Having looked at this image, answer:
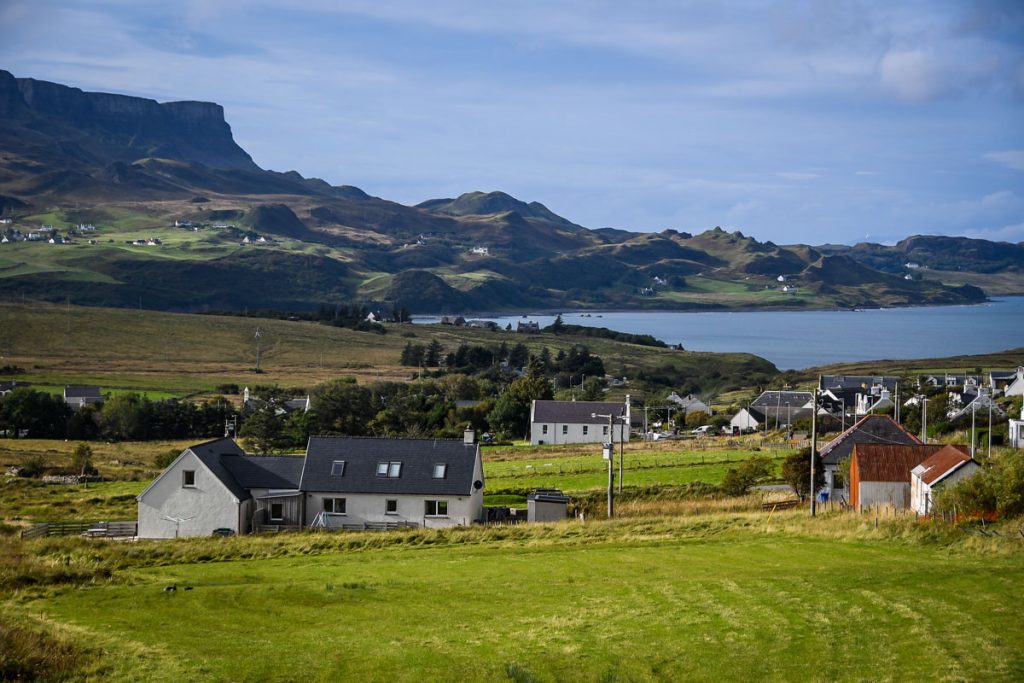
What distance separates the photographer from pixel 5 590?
20297mm

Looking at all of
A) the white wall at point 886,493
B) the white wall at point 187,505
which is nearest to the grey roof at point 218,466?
the white wall at point 187,505

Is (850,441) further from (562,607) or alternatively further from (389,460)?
(562,607)

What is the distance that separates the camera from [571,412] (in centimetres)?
7350

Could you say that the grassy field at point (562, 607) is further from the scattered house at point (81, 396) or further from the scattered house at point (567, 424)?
the scattered house at point (81, 396)

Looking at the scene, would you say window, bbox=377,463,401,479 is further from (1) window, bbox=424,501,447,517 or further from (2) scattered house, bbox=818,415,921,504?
(2) scattered house, bbox=818,415,921,504

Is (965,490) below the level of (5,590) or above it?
above

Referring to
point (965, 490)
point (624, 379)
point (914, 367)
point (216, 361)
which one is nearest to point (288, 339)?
point (216, 361)

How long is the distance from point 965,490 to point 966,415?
39885 millimetres

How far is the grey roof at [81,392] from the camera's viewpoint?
3457 inches

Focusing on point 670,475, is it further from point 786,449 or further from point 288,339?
point 288,339

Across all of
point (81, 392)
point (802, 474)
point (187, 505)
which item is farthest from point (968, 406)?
point (81, 392)

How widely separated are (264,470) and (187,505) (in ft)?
9.44

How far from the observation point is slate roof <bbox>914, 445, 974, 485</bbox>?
96.8ft

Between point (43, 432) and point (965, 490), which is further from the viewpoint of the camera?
point (43, 432)
